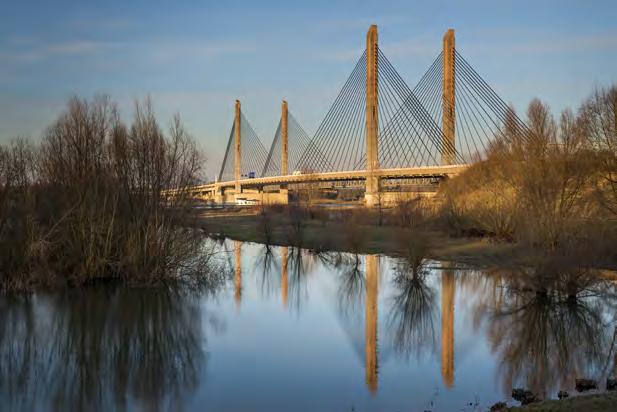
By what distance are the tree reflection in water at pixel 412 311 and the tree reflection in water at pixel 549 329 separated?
46.9 inches

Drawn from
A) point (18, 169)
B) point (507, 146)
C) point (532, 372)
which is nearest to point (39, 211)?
point (18, 169)

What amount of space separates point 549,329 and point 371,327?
342cm

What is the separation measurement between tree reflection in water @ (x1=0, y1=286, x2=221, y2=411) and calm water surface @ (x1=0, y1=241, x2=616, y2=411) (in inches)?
1.3

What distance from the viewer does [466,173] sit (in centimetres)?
3103

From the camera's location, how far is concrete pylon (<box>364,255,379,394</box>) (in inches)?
353

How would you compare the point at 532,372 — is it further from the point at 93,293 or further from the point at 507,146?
the point at 507,146

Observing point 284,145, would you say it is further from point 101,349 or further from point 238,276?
point 101,349

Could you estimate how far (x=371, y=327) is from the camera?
39.7 ft

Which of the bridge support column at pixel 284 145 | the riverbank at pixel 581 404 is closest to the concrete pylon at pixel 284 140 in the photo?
the bridge support column at pixel 284 145

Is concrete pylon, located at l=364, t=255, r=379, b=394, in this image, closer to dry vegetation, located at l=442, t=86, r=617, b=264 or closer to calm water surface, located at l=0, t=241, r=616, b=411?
calm water surface, located at l=0, t=241, r=616, b=411

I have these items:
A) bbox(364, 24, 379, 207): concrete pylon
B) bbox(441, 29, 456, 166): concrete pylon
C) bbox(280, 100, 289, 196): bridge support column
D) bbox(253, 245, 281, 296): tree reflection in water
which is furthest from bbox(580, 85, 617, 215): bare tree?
bbox(280, 100, 289, 196): bridge support column

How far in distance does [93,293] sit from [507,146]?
17782 mm

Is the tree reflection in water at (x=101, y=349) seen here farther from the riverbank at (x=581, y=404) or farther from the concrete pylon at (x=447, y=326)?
the riverbank at (x=581, y=404)

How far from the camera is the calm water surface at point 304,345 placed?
26.8 ft
